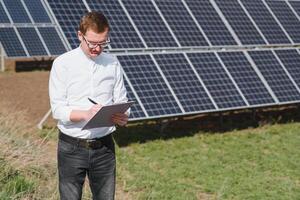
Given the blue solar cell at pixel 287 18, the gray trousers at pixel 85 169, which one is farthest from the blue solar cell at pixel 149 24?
the gray trousers at pixel 85 169

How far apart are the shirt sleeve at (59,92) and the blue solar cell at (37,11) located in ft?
59.5

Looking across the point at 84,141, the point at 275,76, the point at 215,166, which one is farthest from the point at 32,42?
the point at 84,141

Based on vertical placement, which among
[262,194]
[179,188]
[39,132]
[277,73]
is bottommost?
[262,194]

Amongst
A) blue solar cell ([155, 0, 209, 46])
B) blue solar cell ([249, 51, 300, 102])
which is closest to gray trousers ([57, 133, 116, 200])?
blue solar cell ([155, 0, 209, 46])

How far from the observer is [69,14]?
11.6m

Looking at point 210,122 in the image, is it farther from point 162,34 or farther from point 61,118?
point 61,118

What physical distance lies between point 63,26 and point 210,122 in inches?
164

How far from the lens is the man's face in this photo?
4.39m

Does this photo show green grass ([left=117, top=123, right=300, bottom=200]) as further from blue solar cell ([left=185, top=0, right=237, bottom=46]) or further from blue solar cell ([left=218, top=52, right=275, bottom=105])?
blue solar cell ([left=185, top=0, right=237, bottom=46])

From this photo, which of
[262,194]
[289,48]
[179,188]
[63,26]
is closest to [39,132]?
[63,26]

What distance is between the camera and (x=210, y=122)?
494 inches

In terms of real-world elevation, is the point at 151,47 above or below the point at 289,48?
above

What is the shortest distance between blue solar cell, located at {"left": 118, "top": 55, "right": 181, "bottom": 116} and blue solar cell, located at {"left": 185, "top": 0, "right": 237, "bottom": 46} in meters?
2.47

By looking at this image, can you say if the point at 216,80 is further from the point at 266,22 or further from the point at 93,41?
the point at 93,41
